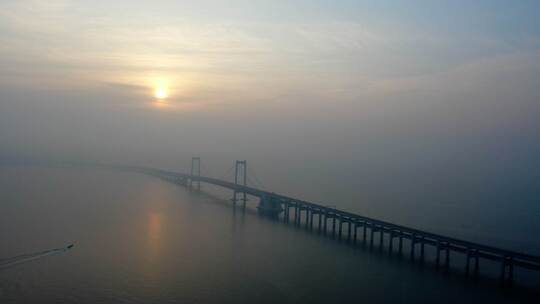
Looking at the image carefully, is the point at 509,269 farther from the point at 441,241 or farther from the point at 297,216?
the point at 297,216

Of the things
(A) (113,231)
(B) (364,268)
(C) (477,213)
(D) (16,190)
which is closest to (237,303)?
(B) (364,268)

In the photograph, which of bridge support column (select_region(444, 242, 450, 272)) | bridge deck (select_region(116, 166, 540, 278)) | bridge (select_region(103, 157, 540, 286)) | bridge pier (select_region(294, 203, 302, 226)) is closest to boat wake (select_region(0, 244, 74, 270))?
bridge (select_region(103, 157, 540, 286))

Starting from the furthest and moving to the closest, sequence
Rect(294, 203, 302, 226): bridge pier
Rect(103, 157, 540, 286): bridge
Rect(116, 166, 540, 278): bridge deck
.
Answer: Rect(294, 203, 302, 226): bridge pier < Rect(103, 157, 540, 286): bridge < Rect(116, 166, 540, 278): bridge deck

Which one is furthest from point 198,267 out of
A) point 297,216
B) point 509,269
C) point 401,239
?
point 297,216

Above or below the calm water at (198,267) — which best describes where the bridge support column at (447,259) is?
above

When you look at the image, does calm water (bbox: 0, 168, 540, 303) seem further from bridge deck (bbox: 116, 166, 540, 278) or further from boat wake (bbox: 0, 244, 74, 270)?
bridge deck (bbox: 116, 166, 540, 278)

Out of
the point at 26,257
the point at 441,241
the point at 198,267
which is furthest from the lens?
the point at 441,241

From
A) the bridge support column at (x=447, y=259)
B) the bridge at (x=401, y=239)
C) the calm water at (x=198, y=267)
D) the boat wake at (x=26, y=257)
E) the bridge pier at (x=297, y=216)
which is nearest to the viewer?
the calm water at (x=198, y=267)

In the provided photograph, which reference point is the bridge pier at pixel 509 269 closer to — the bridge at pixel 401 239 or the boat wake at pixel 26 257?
the bridge at pixel 401 239

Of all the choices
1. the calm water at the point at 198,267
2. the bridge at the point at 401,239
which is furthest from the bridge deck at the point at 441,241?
the calm water at the point at 198,267
